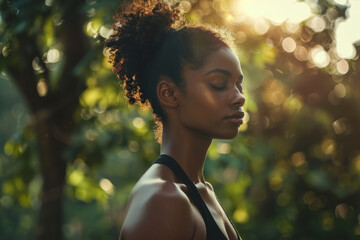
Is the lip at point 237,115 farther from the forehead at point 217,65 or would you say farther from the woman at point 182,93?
the forehead at point 217,65

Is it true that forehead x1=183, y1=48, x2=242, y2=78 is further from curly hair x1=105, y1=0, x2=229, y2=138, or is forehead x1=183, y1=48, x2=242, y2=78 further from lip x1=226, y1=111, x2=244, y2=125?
lip x1=226, y1=111, x2=244, y2=125

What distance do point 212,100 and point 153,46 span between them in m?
0.43

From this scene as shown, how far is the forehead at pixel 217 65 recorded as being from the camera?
2.29 metres

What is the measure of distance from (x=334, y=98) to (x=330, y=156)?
1.14 meters

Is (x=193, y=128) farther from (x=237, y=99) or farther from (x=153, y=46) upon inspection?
(x=153, y=46)

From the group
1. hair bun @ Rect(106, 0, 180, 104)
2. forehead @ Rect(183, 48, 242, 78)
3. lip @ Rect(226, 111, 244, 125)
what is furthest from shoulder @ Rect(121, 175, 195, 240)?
hair bun @ Rect(106, 0, 180, 104)

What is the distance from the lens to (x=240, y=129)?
5.28 meters

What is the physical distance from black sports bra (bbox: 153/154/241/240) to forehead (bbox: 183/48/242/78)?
15.9 inches

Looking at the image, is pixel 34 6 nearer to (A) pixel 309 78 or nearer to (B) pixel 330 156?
(A) pixel 309 78

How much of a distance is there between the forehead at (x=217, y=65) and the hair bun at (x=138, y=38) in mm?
260

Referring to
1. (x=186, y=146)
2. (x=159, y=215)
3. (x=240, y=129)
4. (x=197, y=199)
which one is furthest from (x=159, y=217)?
(x=240, y=129)

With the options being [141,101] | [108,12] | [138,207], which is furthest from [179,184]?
[108,12]

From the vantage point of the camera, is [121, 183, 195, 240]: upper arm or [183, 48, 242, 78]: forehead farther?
[183, 48, 242, 78]: forehead

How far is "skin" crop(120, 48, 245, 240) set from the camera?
198 centimetres
